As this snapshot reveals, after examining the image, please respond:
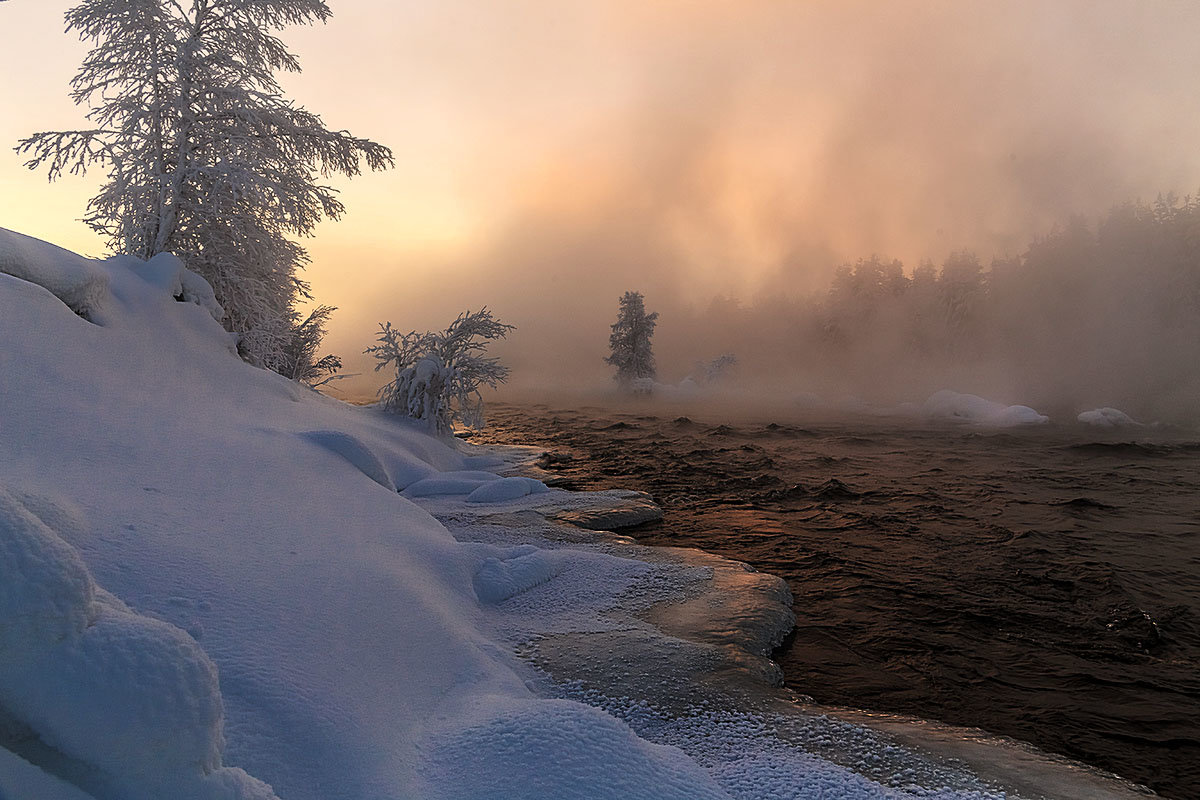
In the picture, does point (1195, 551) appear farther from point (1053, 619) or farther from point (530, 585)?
point (530, 585)

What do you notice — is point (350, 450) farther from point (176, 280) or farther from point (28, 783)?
point (28, 783)

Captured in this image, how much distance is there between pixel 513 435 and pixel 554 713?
2168cm

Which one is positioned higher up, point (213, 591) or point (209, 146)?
point (209, 146)

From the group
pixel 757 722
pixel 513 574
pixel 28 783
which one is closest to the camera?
pixel 28 783

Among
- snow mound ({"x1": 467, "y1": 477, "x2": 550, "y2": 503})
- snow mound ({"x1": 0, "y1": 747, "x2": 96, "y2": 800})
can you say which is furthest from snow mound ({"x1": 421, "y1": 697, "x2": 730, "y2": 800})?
snow mound ({"x1": 467, "y1": 477, "x2": 550, "y2": 503})

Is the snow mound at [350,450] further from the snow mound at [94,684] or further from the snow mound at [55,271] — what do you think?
the snow mound at [94,684]

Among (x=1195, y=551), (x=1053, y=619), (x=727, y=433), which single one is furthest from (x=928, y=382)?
(x=1053, y=619)

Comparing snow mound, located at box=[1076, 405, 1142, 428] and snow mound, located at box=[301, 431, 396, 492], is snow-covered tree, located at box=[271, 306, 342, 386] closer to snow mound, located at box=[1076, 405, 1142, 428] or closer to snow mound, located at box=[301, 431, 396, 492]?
snow mound, located at box=[301, 431, 396, 492]

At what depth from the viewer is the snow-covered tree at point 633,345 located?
49750 mm

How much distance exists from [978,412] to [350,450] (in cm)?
3737

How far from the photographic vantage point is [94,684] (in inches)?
65.9

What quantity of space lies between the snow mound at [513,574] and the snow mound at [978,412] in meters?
31.5

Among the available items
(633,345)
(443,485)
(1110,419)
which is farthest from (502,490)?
(633,345)

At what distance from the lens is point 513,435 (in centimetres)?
2453
